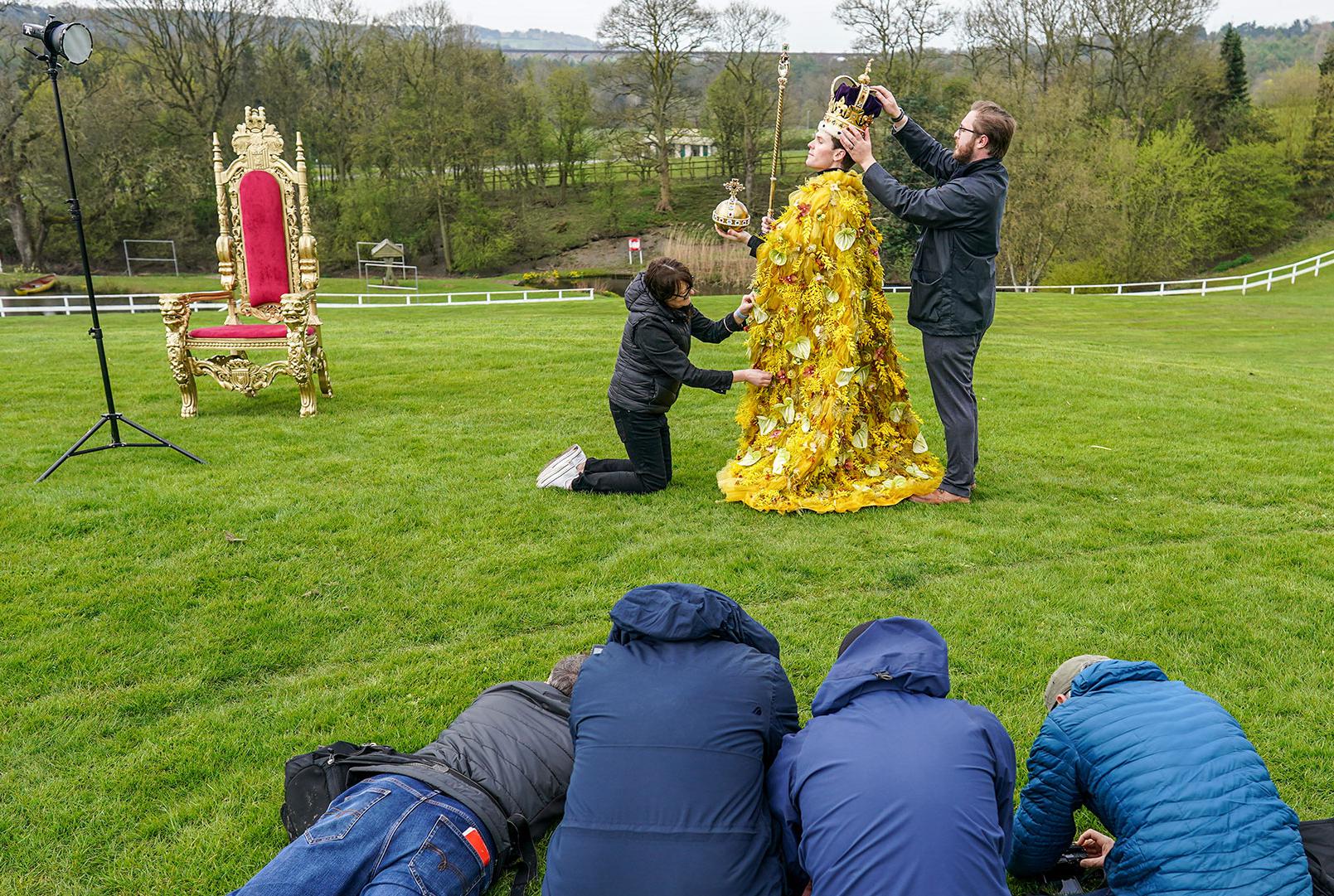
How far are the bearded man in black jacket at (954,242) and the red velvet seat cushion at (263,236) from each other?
243 inches

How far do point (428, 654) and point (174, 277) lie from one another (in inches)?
1401

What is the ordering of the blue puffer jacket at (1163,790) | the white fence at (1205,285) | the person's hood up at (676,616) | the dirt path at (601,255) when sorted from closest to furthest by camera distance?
the blue puffer jacket at (1163,790) < the person's hood up at (676,616) < the white fence at (1205,285) < the dirt path at (601,255)

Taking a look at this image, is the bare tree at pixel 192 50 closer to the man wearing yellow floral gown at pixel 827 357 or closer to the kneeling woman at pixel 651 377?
the kneeling woman at pixel 651 377

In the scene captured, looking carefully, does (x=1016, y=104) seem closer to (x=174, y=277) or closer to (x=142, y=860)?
(x=174, y=277)

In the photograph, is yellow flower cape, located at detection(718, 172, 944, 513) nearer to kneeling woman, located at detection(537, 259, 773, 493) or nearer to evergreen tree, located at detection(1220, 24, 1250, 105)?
kneeling woman, located at detection(537, 259, 773, 493)

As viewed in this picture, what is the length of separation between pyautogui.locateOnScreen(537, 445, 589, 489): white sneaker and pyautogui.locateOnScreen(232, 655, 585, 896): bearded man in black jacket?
10.2 ft

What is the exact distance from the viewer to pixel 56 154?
3384 cm

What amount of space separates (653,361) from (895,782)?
416 cm

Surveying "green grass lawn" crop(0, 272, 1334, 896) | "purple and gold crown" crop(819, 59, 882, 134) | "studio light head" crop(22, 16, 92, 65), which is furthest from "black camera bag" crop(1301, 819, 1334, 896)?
"studio light head" crop(22, 16, 92, 65)

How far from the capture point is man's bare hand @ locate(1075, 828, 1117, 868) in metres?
2.76

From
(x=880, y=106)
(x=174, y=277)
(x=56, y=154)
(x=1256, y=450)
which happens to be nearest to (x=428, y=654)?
(x=880, y=106)

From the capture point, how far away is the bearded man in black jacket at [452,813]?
7.71 ft

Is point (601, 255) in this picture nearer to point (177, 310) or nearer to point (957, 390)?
point (177, 310)

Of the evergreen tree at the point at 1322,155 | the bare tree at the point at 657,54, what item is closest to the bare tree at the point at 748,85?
the bare tree at the point at 657,54
